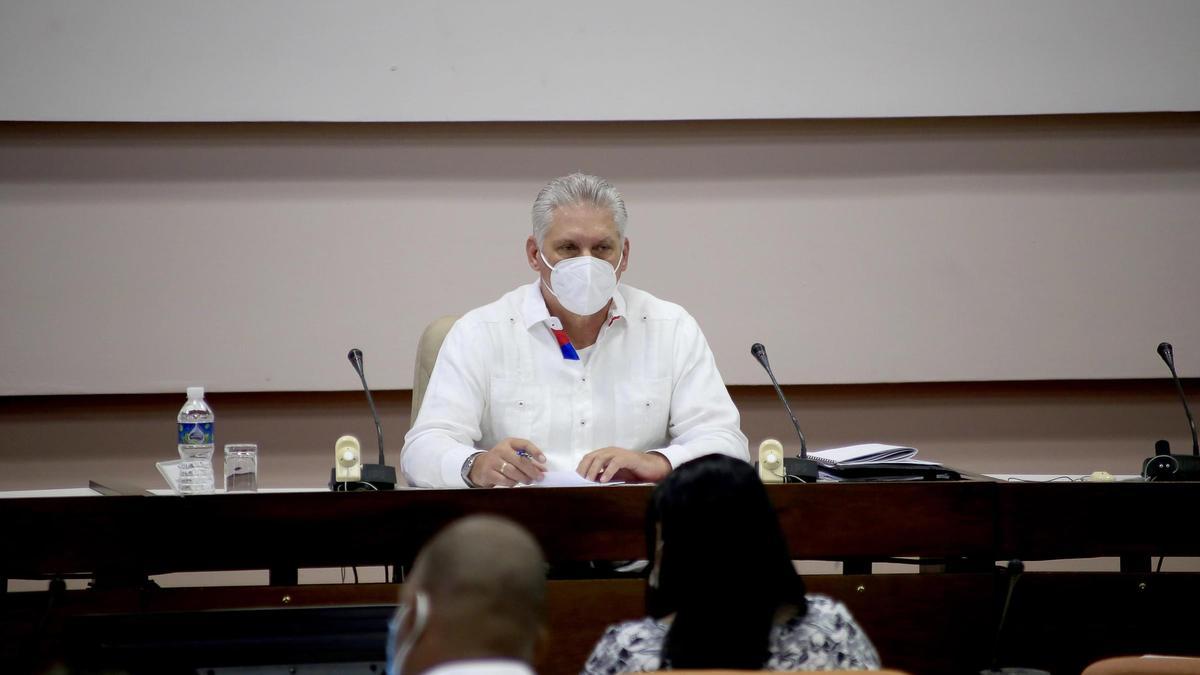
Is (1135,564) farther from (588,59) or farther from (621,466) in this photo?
(588,59)

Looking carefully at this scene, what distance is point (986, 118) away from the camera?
3.74 m

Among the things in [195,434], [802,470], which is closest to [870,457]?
[802,470]

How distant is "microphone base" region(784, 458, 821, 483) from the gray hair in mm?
Result: 810

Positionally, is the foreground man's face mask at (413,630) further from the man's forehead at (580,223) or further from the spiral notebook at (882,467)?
the man's forehead at (580,223)

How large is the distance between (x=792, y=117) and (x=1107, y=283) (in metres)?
1.25

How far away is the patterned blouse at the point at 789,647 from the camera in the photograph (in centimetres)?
131

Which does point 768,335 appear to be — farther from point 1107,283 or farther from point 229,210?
point 229,210

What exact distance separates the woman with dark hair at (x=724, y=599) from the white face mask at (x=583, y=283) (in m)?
1.38

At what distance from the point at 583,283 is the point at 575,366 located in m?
0.25

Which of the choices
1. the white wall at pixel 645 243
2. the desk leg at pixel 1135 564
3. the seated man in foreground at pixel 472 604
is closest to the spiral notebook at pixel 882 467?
the desk leg at pixel 1135 564

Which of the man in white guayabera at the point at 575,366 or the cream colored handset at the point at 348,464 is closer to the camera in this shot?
the cream colored handset at the point at 348,464

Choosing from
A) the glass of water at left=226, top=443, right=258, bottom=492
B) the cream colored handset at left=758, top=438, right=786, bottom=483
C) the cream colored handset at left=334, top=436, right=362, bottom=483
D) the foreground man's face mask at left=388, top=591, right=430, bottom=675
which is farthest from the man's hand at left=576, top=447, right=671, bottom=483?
the foreground man's face mask at left=388, top=591, right=430, bottom=675

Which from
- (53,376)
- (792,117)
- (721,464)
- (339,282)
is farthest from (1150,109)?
(53,376)

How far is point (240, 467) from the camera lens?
95.2 inches
